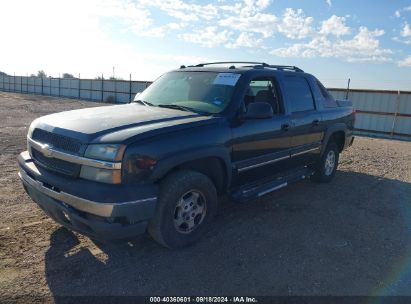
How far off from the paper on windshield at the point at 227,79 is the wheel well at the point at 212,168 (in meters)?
1.05

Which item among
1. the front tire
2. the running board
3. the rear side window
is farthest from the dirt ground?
the rear side window

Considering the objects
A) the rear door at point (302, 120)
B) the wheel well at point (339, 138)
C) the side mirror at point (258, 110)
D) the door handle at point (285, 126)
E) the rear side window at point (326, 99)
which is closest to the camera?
the side mirror at point (258, 110)

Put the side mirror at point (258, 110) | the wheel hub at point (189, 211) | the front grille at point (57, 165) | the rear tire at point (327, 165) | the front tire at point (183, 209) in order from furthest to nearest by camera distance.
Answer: the rear tire at point (327, 165)
the side mirror at point (258, 110)
the wheel hub at point (189, 211)
the front tire at point (183, 209)
the front grille at point (57, 165)

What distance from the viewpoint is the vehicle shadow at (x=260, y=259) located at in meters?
3.36

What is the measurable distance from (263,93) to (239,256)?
226 centimetres

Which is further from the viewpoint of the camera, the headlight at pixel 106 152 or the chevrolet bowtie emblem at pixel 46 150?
the chevrolet bowtie emblem at pixel 46 150

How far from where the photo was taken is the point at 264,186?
16.3ft

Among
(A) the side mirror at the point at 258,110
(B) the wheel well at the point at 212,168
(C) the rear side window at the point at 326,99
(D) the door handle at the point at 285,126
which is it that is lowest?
Answer: (B) the wheel well at the point at 212,168

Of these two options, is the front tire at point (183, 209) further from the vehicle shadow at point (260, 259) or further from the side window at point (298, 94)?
the side window at point (298, 94)

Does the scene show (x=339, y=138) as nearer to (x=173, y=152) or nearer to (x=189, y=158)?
(x=189, y=158)

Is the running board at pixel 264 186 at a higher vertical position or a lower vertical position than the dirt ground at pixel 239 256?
higher

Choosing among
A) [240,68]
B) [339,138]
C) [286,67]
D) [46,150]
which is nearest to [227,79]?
[240,68]

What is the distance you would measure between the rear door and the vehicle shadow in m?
0.91

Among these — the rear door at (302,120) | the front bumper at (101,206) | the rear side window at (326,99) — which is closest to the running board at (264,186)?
the rear door at (302,120)
